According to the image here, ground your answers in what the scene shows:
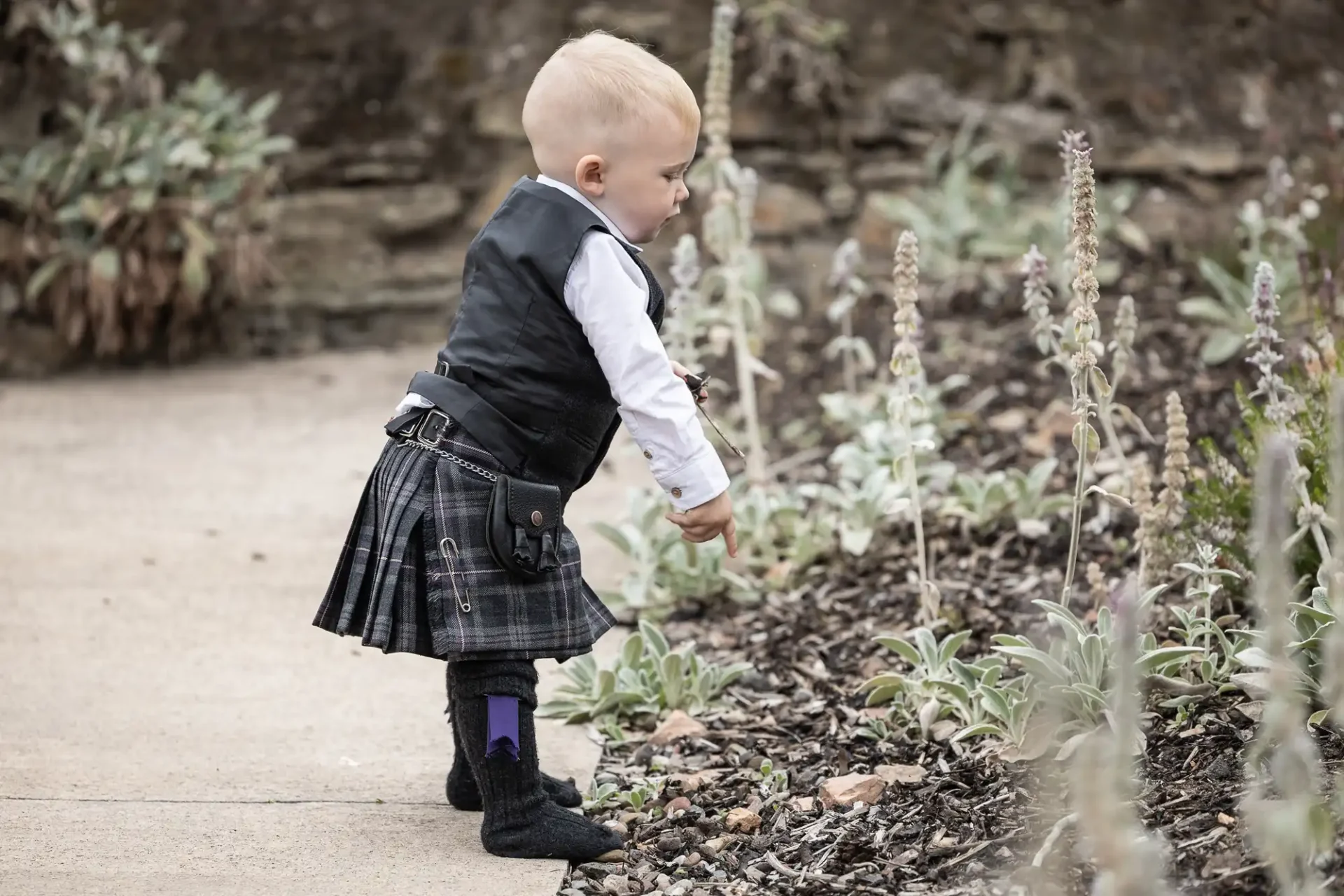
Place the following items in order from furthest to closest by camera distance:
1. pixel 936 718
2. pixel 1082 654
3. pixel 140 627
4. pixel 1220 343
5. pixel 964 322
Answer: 1. pixel 964 322
2. pixel 1220 343
3. pixel 140 627
4. pixel 936 718
5. pixel 1082 654

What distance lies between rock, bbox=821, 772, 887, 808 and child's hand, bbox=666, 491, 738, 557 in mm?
493

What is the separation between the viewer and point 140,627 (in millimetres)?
3359

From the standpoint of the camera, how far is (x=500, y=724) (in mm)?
2320

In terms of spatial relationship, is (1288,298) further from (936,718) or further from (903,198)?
(936,718)

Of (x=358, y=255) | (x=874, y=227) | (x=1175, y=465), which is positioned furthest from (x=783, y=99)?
(x=1175, y=465)

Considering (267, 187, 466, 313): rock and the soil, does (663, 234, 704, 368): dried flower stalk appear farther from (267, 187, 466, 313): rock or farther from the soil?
(267, 187, 466, 313): rock

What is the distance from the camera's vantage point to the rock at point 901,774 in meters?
2.53

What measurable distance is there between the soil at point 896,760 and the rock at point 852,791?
22 millimetres

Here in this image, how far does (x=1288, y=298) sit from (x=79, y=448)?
3787mm

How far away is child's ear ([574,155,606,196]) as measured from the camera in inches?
91.8

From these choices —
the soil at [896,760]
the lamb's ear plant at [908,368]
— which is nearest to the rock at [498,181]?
the soil at [896,760]

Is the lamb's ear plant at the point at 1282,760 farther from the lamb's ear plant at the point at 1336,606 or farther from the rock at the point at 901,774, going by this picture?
the rock at the point at 901,774

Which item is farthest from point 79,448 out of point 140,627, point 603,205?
point 603,205

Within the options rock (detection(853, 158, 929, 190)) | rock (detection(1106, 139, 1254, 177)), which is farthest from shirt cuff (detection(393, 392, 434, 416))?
rock (detection(1106, 139, 1254, 177))
